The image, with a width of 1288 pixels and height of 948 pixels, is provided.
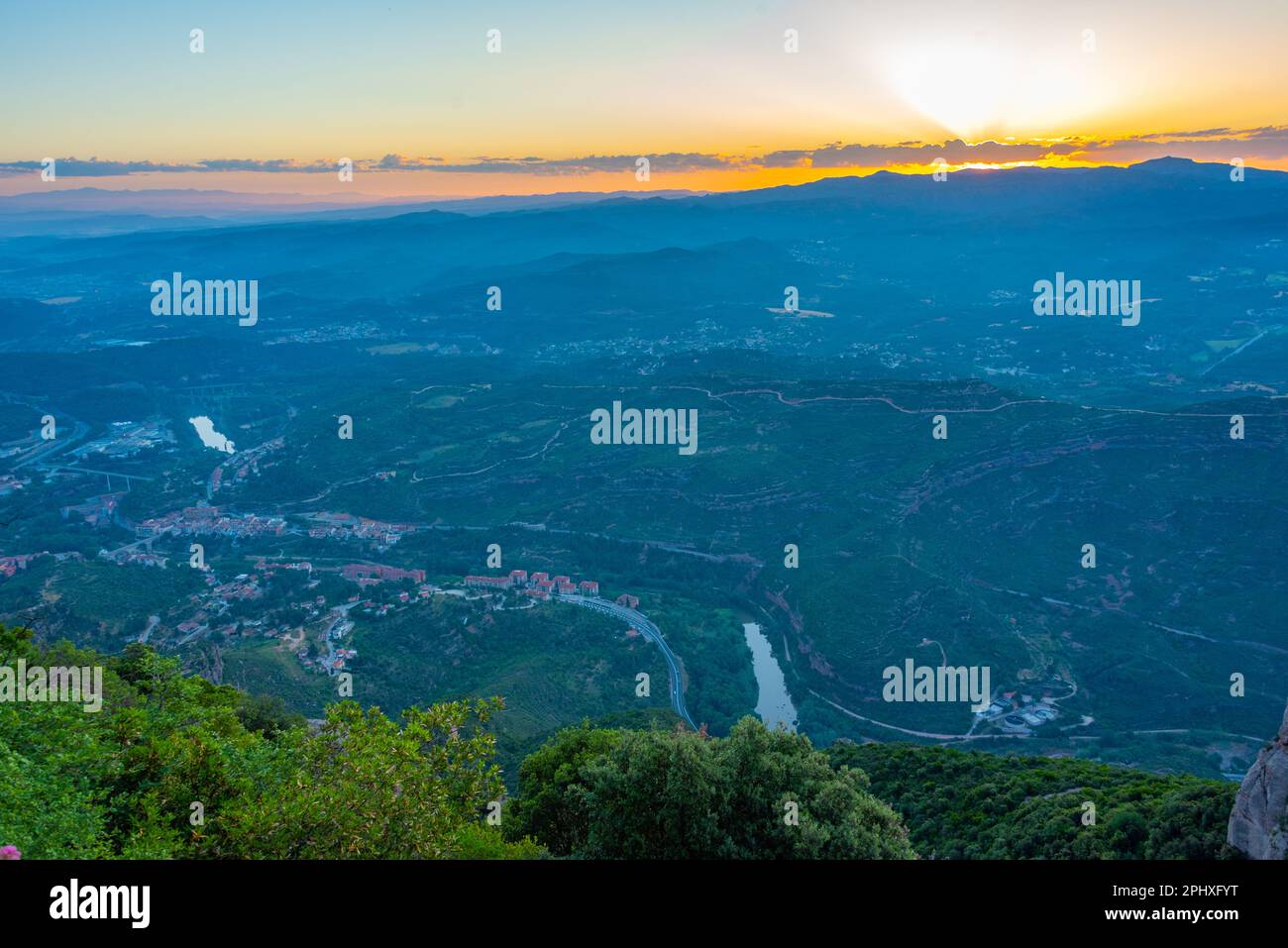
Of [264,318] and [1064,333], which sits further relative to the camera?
[264,318]

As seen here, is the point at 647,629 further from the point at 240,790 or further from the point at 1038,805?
the point at 240,790

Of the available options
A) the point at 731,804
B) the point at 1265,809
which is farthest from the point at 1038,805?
the point at 731,804

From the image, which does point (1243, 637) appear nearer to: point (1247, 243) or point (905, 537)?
point (905, 537)

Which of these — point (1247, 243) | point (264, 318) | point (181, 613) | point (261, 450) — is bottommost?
point (181, 613)

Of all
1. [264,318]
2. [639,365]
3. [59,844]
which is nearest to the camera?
[59,844]

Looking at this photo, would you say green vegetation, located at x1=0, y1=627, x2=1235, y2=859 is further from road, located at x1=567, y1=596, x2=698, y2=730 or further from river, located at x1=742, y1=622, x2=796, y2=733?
road, located at x1=567, y1=596, x2=698, y2=730
